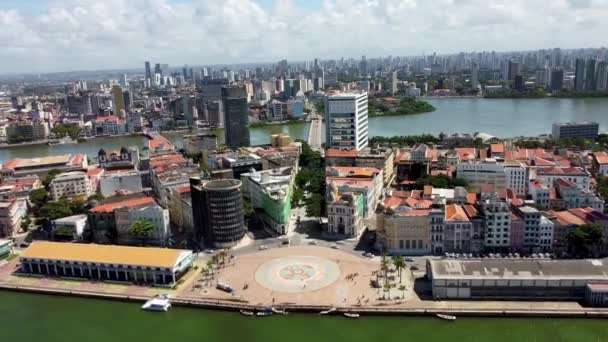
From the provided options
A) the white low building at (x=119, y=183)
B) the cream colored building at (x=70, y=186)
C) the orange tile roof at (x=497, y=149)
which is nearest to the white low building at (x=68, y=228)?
the white low building at (x=119, y=183)

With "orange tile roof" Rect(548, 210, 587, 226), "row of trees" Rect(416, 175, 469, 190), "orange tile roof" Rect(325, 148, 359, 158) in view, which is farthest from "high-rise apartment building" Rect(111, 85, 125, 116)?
"orange tile roof" Rect(548, 210, 587, 226)

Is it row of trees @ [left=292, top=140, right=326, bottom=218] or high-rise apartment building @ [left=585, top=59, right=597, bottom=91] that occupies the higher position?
high-rise apartment building @ [left=585, top=59, right=597, bottom=91]

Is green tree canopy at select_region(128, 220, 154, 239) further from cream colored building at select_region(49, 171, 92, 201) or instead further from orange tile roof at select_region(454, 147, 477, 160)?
orange tile roof at select_region(454, 147, 477, 160)

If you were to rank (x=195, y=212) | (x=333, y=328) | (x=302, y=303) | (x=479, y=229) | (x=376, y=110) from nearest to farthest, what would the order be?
(x=333, y=328), (x=302, y=303), (x=479, y=229), (x=195, y=212), (x=376, y=110)

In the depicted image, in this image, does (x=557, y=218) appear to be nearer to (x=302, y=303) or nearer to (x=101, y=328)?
(x=302, y=303)

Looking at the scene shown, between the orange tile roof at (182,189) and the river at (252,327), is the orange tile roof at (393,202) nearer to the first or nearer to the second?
the river at (252,327)

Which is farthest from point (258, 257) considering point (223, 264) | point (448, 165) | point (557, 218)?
point (448, 165)
